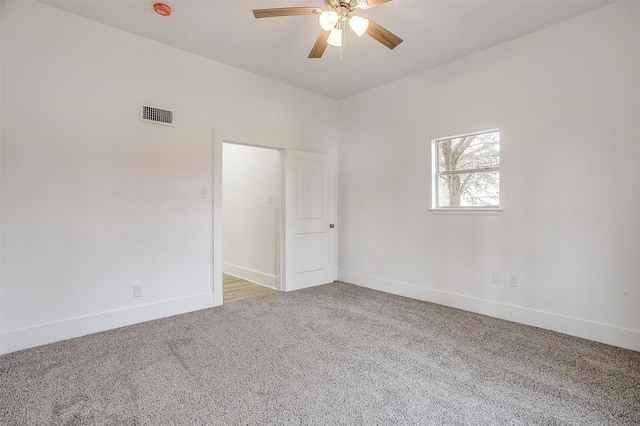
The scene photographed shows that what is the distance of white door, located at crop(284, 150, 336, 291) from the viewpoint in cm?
447

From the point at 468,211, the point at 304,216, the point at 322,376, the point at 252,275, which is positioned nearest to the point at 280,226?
the point at 304,216

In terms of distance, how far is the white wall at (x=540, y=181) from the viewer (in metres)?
2.65

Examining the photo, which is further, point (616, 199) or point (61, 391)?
point (616, 199)

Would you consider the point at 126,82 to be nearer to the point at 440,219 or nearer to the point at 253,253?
the point at 253,253

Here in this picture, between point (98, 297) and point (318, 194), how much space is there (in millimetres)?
3022

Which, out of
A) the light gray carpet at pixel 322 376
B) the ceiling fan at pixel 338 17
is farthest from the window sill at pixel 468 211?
the ceiling fan at pixel 338 17

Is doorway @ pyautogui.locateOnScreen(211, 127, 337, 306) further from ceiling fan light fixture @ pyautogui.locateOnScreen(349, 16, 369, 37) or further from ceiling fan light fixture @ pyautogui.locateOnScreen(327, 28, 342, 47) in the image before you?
ceiling fan light fixture @ pyautogui.locateOnScreen(349, 16, 369, 37)

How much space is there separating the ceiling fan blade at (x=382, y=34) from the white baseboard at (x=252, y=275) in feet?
11.0

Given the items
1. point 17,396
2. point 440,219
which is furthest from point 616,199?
point 17,396

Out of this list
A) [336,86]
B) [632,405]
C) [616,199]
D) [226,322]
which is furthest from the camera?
[336,86]

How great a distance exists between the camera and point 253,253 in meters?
5.13

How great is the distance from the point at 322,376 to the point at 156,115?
3.03m

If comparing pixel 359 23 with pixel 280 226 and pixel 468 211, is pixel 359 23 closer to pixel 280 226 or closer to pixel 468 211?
pixel 468 211

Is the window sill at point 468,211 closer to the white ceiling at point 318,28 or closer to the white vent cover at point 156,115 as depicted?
the white ceiling at point 318,28
